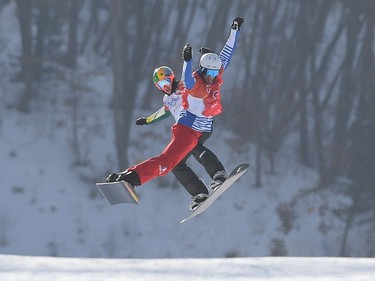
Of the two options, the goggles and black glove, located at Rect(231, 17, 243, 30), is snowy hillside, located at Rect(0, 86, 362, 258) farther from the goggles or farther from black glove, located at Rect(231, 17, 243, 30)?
black glove, located at Rect(231, 17, 243, 30)

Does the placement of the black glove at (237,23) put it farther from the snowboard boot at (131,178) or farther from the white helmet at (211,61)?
the snowboard boot at (131,178)

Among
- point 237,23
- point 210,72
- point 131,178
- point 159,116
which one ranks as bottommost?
point 131,178

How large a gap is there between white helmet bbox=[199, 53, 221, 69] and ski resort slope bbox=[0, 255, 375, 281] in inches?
92.6

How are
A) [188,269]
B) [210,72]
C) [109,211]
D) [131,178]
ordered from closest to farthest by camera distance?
[131,178]
[210,72]
[188,269]
[109,211]

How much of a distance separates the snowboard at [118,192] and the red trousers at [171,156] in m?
0.19

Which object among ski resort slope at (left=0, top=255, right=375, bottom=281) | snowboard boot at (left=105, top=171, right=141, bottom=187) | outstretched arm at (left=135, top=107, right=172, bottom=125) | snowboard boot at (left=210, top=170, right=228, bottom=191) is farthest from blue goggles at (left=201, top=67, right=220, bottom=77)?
ski resort slope at (left=0, top=255, right=375, bottom=281)

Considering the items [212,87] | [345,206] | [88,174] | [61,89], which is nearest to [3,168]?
[88,174]

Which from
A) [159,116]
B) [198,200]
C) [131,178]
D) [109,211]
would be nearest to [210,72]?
[159,116]

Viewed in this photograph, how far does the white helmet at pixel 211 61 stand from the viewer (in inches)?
352

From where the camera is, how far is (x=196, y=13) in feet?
114

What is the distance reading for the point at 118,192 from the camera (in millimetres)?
8859

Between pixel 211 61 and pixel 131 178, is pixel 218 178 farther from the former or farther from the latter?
pixel 211 61

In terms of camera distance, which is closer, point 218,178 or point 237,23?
point 237,23

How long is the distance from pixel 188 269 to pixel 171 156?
1834mm
